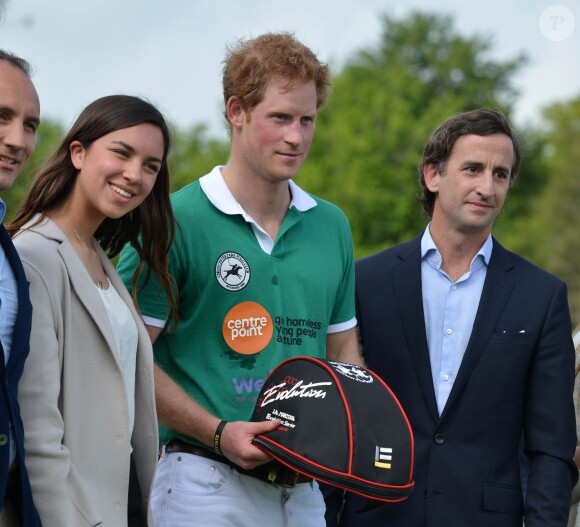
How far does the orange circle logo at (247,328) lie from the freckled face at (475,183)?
129cm

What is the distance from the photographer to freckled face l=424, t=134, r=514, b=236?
5297 mm

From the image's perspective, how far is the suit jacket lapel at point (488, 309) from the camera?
5090 mm

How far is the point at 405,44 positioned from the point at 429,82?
2.25 meters

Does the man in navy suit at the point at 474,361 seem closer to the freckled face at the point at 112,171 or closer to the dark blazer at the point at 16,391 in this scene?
the freckled face at the point at 112,171

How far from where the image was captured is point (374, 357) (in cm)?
533

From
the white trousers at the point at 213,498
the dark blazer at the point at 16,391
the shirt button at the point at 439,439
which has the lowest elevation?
the white trousers at the point at 213,498

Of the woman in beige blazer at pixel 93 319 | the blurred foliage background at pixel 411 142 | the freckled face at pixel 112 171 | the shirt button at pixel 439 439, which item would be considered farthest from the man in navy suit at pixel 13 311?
the blurred foliage background at pixel 411 142

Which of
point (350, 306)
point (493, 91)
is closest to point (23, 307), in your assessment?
point (350, 306)

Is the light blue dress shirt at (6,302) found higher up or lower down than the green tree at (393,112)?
lower down

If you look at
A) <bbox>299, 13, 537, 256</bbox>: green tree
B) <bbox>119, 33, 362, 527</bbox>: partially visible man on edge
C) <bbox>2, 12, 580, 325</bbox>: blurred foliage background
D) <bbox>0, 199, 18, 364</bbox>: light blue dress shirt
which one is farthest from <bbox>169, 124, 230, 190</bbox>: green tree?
<bbox>0, 199, 18, 364</bbox>: light blue dress shirt

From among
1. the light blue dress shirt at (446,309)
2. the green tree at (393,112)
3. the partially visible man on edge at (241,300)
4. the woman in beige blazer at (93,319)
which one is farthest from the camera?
the green tree at (393,112)

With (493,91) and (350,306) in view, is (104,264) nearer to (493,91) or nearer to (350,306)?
(350,306)

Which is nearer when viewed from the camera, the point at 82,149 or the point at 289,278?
the point at 82,149

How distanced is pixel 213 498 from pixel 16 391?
1334 mm
